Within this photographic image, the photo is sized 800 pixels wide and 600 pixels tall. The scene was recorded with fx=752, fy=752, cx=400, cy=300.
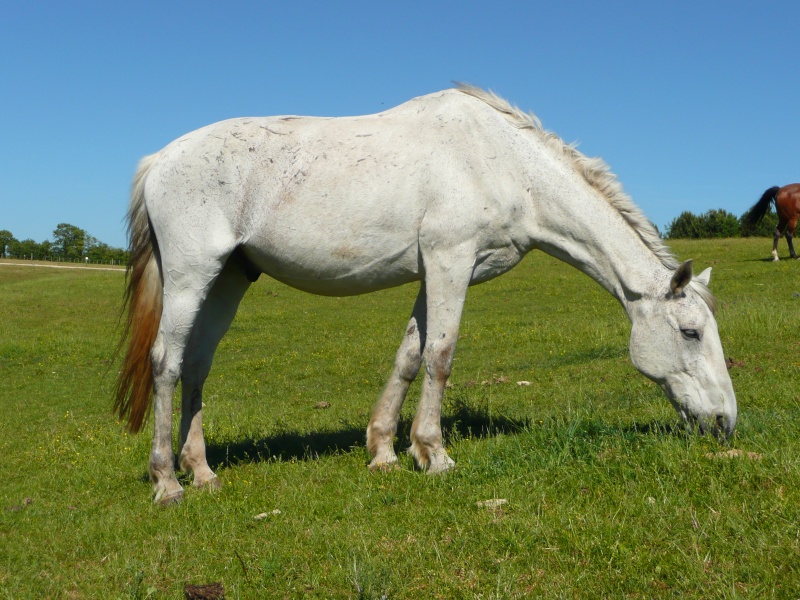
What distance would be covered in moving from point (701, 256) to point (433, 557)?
1097 inches

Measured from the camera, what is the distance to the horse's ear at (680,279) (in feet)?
18.0

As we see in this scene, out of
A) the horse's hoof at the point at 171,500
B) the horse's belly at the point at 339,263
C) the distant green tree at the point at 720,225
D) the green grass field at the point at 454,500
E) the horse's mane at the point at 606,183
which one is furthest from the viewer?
the distant green tree at the point at 720,225

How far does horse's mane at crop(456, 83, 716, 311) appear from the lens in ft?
19.6

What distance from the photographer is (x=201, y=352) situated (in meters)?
6.39

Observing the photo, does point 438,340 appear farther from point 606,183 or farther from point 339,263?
point 606,183

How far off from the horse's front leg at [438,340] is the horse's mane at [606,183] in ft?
4.17

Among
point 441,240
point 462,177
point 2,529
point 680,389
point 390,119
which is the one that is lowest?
point 2,529

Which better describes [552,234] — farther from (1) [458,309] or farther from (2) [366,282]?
(2) [366,282]

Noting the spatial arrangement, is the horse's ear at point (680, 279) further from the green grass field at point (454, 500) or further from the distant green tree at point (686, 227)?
the distant green tree at point (686, 227)

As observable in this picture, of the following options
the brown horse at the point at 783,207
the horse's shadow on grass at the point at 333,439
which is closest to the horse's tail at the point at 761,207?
the brown horse at the point at 783,207

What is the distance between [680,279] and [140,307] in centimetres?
425

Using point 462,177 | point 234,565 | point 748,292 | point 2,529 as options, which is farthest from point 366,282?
point 748,292

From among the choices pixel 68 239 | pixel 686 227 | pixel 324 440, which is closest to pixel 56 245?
pixel 68 239

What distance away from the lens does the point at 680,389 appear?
18.7 feet
